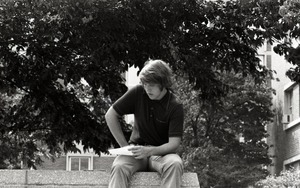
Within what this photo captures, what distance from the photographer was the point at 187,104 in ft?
95.0

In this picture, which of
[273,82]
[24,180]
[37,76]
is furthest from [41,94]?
[273,82]

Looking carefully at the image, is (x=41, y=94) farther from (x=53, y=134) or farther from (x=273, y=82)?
(x=273, y=82)

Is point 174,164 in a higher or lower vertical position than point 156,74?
lower

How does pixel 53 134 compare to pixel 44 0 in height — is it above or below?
below

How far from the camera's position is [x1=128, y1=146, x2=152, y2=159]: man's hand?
5742mm

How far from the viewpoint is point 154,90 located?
5789 millimetres

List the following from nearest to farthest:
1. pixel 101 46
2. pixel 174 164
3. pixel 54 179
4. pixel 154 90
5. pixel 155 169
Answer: pixel 174 164 < pixel 154 90 < pixel 155 169 < pixel 54 179 < pixel 101 46

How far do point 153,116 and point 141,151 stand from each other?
33cm

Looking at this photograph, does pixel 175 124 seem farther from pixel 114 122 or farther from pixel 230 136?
pixel 230 136

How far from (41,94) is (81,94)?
2.58 metres

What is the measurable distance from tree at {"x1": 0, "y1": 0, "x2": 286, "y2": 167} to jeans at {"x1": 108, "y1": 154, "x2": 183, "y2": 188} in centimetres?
600

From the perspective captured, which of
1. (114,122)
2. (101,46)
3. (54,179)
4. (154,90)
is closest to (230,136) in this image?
(101,46)

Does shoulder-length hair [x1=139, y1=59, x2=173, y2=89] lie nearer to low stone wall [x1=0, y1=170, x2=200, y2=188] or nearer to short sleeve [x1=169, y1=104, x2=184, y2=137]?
short sleeve [x1=169, y1=104, x2=184, y2=137]

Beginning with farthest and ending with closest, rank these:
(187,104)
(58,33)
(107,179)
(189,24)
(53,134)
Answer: (187,104) < (53,134) < (189,24) < (58,33) < (107,179)
